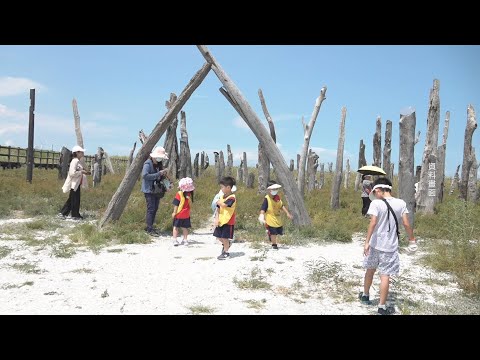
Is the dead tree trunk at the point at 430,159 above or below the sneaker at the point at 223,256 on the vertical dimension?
above

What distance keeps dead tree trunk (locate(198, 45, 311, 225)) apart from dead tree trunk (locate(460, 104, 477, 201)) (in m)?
9.22

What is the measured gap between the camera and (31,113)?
1800cm

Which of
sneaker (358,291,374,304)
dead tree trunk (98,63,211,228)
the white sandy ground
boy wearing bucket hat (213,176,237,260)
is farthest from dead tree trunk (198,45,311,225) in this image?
sneaker (358,291,374,304)

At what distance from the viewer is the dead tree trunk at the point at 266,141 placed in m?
9.66

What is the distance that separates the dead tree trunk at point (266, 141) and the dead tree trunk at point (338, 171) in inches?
169

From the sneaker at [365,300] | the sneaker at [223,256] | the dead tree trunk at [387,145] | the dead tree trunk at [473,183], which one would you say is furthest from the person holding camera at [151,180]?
the dead tree trunk at [473,183]

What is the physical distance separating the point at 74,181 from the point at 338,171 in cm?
832

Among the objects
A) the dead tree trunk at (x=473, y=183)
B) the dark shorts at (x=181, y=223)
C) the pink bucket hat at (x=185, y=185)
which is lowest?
the dark shorts at (x=181, y=223)

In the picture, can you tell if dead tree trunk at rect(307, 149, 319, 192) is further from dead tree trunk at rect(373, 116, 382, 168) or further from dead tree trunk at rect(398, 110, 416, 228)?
dead tree trunk at rect(398, 110, 416, 228)

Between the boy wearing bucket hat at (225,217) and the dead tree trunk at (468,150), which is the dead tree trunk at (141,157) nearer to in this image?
the boy wearing bucket hat at (225,217)

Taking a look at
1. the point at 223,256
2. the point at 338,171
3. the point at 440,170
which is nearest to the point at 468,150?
the point at 440,170

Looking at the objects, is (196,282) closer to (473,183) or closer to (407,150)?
(407,150)

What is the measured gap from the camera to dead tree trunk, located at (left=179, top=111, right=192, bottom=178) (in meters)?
16.9
